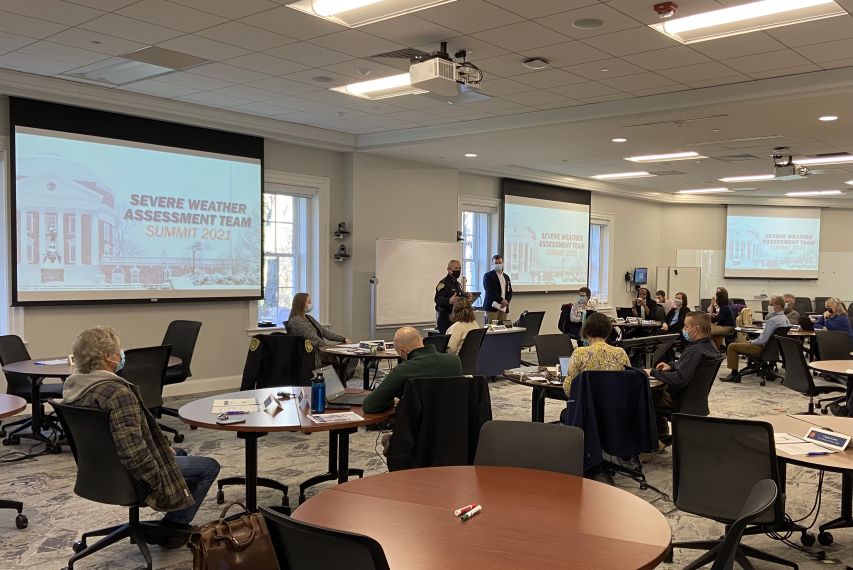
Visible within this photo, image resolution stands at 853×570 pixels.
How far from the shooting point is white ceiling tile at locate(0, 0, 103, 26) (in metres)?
4.69

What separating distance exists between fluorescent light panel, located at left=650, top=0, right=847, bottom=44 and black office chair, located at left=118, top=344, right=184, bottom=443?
441 cm

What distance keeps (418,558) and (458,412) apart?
6.33 ft

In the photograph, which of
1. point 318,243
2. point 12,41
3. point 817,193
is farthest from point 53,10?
point 817,193

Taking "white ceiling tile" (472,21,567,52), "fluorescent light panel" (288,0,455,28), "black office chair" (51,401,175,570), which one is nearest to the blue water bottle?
"black office chair" (51,401,175,570)

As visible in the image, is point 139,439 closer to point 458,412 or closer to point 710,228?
point 458,412

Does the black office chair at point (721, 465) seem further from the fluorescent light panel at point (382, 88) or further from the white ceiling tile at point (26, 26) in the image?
the white ceiling tile at point (26, 26)

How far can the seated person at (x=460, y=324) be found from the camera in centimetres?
695

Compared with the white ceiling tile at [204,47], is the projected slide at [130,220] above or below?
below

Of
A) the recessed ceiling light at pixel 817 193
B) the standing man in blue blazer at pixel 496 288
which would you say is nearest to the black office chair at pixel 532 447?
the standing man in blue blazer at pixel 496 288

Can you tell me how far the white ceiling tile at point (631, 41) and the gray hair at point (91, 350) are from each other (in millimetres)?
Result: 3905

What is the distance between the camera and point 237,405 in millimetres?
4039

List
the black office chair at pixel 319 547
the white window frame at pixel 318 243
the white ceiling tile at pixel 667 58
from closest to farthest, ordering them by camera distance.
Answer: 1. the black office chair at pixel 319 547
2. the white ceiling tile at pixel 667 58
3. the white window frame at pixel 318 243

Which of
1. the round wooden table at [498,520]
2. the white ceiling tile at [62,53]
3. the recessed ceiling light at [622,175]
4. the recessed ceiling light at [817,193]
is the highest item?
the white ceiling tile at [62,53]

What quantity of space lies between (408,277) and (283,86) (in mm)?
4085
